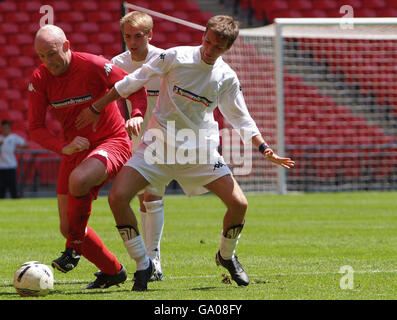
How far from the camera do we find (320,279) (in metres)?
6.96

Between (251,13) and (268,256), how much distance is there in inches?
633

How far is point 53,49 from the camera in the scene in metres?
6.36

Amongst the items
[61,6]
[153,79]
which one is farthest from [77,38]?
[153,79]

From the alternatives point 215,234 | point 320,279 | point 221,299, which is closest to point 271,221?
point 215,234

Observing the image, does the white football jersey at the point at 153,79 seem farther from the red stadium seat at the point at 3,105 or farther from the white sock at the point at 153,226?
the red stadium seat at the point at 3,105

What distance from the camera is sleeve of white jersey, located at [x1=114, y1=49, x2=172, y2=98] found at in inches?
252

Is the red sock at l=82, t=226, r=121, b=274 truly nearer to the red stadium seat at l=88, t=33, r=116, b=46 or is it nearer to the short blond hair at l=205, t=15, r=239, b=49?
the short blond hair at l=205, t=15, r=239, b=49

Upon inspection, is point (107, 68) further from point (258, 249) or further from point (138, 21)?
point (258, 249)

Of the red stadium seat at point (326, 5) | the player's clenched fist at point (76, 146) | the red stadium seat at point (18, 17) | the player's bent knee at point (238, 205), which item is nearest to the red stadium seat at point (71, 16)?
the red stadium seat at point (18, 17)

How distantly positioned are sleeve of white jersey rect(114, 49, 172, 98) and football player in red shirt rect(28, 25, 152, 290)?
0.18 metres

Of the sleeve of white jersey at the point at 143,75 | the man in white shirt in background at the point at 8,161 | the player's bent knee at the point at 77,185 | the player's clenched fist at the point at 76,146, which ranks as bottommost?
the man in white shirt in background at the point at 8,161

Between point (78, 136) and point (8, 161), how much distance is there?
1327 centimetres

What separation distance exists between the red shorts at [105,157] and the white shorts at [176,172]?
0.13 meters

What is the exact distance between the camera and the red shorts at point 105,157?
256 inches
